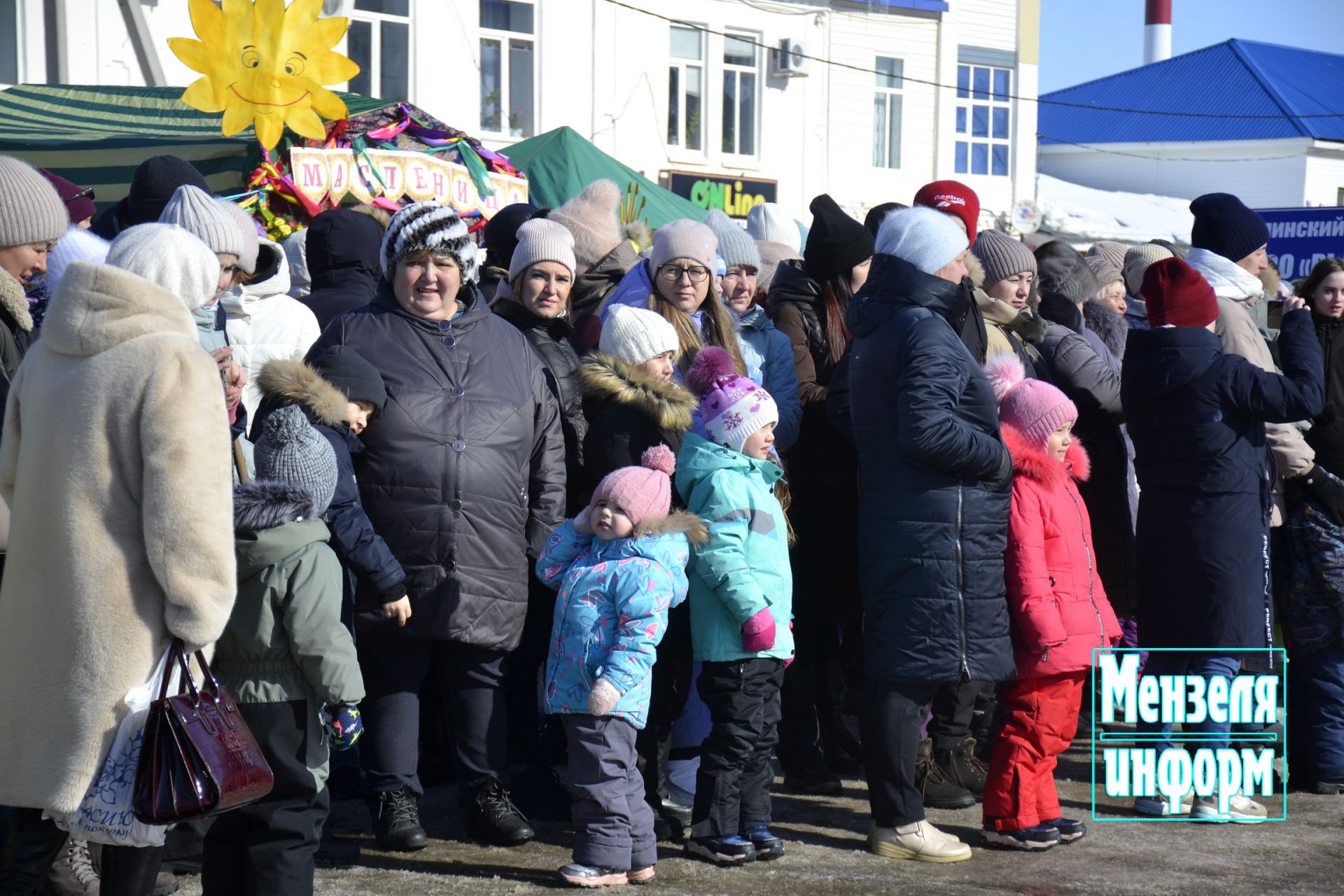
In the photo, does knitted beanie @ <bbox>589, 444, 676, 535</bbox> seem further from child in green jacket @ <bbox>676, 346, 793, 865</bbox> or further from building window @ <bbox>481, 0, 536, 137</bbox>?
building window @ <bbox>481, 0, 536, 137</bbox>

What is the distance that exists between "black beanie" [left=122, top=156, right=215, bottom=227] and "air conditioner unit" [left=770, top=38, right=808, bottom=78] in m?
16.7

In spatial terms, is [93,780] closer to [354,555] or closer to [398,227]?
[354,555]

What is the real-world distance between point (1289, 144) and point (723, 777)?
118 feet

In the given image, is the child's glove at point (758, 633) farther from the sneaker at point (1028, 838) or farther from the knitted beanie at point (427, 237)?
the knitted beanie at point (427, 237)

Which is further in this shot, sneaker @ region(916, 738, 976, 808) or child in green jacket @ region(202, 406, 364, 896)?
sneaker @ region(916, 738, 976, 808)

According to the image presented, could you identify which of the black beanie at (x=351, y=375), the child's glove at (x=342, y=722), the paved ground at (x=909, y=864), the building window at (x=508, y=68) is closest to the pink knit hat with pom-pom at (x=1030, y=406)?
the paved ground at (x=909, y=864)

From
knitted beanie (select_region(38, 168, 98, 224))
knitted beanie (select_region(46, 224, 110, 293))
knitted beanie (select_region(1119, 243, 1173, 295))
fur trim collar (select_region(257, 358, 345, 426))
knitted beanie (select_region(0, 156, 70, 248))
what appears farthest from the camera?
knitted beanie (select_region(1119, 243, 1173, 295))

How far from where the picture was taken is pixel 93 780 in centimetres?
324

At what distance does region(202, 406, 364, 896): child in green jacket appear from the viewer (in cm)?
371

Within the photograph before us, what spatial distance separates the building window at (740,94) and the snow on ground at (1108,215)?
667cm

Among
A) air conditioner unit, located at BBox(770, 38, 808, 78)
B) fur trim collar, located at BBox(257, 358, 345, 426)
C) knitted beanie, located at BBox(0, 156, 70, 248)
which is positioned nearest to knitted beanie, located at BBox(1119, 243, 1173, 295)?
fur trim collar, located at BBox(257, 358, 345, 426)

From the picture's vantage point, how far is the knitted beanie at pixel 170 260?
144 inches

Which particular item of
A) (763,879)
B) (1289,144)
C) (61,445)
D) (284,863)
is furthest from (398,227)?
(1289,144)

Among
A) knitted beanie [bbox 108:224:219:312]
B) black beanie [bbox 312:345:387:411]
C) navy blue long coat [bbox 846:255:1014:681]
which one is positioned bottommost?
navy blue long coat [bbox 846:255:1014:681]
